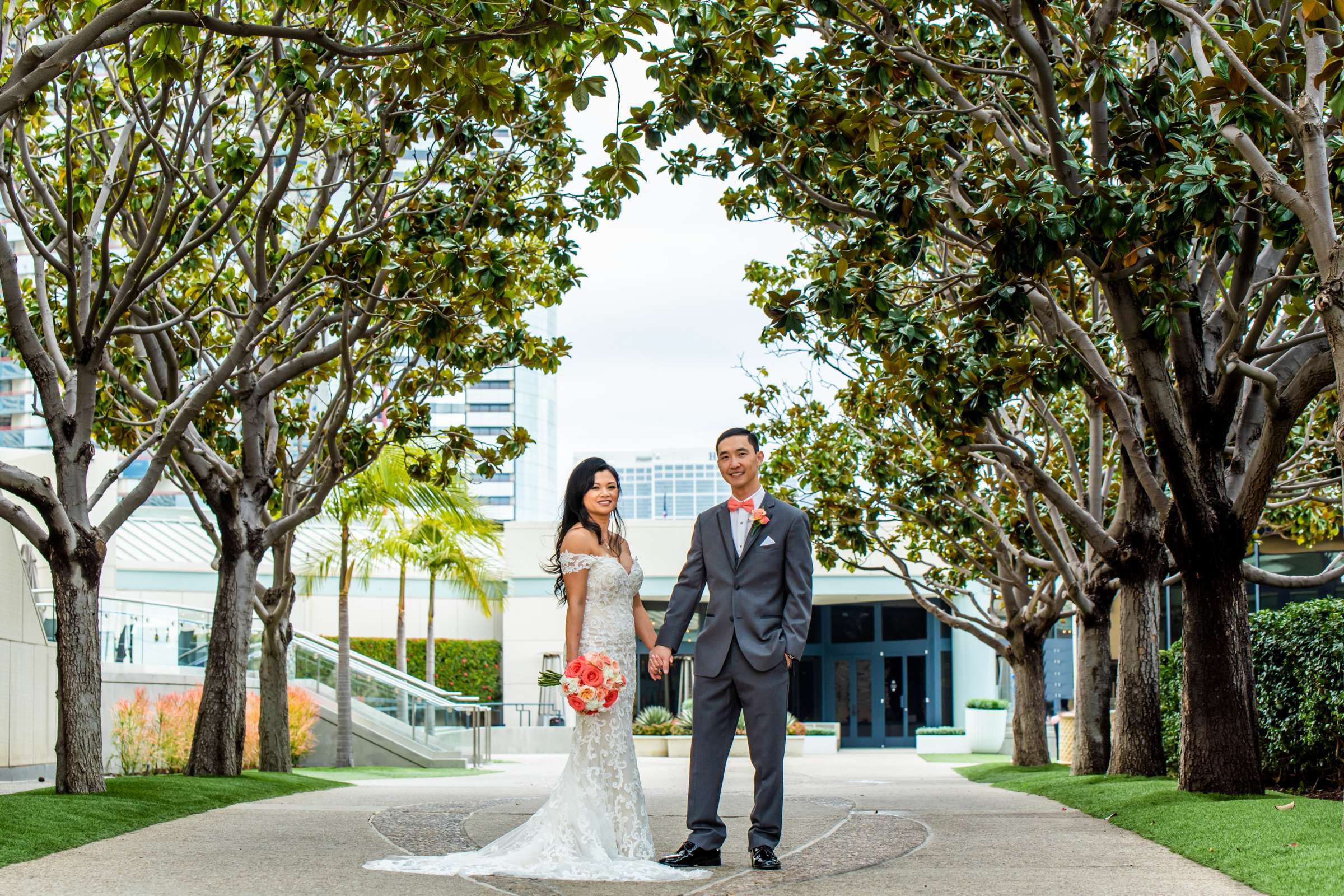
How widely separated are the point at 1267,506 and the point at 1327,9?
1074cm

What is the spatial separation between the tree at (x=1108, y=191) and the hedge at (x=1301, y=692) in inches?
72.7

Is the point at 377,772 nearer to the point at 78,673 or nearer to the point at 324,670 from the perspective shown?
the point at 324,670

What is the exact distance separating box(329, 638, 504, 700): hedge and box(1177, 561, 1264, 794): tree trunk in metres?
29.0

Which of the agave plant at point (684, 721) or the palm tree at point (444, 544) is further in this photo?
the agave plant at point (684, 721)

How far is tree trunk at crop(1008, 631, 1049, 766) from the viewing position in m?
18.3

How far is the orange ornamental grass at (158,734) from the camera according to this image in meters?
16.5

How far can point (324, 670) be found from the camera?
2280 cm

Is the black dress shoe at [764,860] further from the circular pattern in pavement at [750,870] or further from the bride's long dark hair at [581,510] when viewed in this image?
the bride's long dark hair at [581,510]

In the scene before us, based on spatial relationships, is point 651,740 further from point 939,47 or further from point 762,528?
point 762,528

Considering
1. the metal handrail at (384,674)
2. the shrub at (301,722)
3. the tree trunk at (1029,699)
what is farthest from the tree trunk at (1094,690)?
the metal handrail at (384,674)

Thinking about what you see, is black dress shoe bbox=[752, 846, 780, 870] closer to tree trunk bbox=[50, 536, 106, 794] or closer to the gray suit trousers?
the gray suit trousers

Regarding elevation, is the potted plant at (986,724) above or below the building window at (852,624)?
below

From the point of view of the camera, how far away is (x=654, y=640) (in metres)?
7.27

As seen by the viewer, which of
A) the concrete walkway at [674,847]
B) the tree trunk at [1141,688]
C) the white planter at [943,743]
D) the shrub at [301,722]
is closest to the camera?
the concrete walkway at [674,847]
